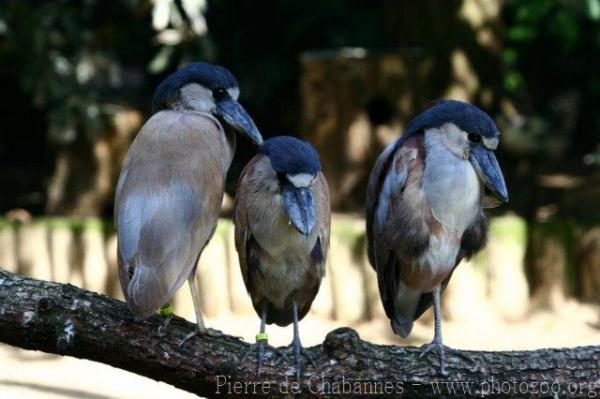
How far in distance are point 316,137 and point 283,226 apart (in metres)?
4.28

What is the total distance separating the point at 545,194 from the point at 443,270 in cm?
519

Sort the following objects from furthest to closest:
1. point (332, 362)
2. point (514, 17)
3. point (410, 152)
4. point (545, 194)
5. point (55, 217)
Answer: point (514, 17), point (545, 194), point (55, 217), point (410, 152), point (332, 362)

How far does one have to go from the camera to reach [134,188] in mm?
2936

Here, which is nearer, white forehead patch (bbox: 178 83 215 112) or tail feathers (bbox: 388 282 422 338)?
white forehead patch (bbox: 178 83 215 112)

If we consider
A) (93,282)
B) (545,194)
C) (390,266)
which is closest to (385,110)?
(545,194)

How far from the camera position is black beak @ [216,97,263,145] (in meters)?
3.07

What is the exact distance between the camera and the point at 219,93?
3127mm

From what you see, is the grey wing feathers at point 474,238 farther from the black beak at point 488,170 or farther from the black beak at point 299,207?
the black beak at point 299,207

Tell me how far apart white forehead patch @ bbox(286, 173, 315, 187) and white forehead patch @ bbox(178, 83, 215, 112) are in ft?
1.42

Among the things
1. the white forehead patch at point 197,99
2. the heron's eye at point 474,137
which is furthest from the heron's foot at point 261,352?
the heron's eye at point 474,137

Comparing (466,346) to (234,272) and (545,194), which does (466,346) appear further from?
(545,194)

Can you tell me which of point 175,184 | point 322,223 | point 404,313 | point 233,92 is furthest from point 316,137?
point 175,184

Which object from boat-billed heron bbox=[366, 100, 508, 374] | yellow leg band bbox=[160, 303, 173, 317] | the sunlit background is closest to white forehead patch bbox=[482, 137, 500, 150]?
boat-billed heron bbox=[366, 100, 508, 374]

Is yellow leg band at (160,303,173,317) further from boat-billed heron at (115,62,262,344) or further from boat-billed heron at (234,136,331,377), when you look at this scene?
boat-billed heron at (234,136,331,377)
